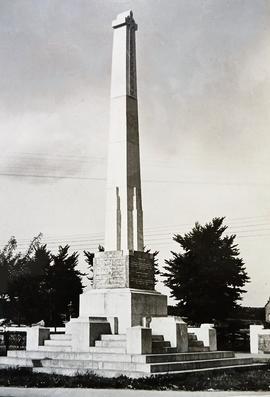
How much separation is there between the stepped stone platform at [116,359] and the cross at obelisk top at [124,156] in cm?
337

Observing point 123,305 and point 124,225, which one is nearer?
point 123,305

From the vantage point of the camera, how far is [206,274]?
3250cm

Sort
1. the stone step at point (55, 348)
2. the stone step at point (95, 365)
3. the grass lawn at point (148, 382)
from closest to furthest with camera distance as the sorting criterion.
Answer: the grass lawn at point (148, 382)
the stone step at point (95, 365)
the stone step at point (55, 348)

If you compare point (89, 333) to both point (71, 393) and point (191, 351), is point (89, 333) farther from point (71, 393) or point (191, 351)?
point (71, 393)

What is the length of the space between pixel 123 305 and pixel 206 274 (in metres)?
16.9

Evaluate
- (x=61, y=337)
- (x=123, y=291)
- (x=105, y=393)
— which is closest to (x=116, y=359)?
(x=123, y=291)

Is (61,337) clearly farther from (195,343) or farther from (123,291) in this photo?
(195,343)

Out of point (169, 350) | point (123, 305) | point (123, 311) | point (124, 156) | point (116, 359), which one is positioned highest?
point (124, 156)

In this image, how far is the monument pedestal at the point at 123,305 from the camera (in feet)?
52.8

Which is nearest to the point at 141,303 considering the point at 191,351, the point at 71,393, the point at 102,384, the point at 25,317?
the point at 191,351

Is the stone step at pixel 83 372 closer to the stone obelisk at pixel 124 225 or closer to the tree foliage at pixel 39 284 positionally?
the stone obelisk at pixel 124 225

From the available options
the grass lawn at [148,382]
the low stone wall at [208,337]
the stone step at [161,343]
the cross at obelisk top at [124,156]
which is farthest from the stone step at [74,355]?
the low stone wall at [208,337]

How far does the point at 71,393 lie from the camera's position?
33.3 feet

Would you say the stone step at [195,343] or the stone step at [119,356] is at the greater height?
the stone step at [195,343]
